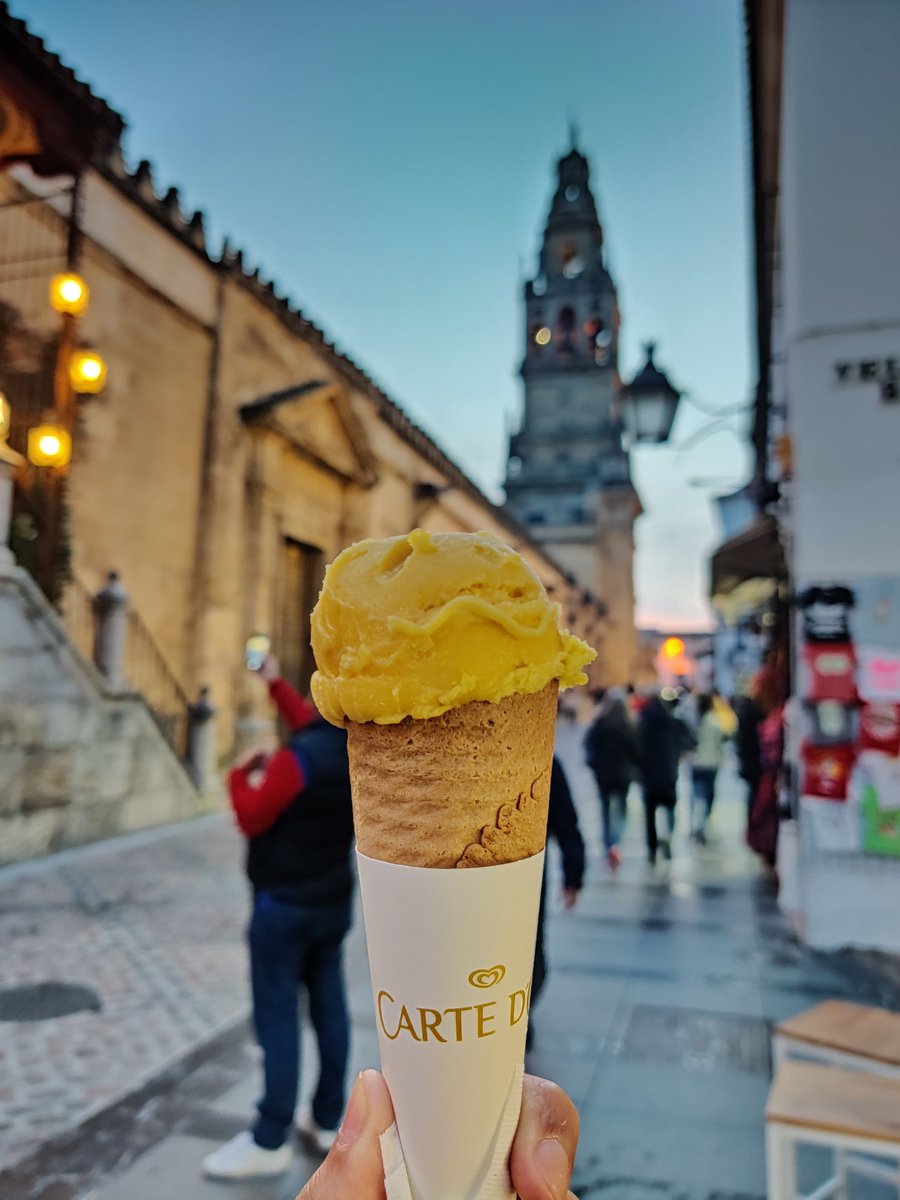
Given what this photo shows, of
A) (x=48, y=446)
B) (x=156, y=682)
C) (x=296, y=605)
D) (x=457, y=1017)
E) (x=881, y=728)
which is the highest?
(x=48, y=446)

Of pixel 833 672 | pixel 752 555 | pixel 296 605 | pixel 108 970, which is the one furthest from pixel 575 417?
pixel 108 970

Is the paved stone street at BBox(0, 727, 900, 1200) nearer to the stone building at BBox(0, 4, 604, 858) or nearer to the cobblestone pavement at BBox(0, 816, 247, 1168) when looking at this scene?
the cobblestone pavement at BBox(0, 816, 247, 1168)

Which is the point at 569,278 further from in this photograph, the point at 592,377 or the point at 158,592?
the point at 158,592

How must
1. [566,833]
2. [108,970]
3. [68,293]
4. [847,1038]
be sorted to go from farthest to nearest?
[68,293] → [108,970] → [566,833] → [847,1038]

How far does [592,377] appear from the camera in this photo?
180 feet

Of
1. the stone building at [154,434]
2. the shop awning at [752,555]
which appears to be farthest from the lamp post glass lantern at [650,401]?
the stone building at [154,434]

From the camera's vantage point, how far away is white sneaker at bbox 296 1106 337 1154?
12.1 ft

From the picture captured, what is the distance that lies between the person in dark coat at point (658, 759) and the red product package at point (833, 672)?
2.95 m

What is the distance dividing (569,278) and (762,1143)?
191ft

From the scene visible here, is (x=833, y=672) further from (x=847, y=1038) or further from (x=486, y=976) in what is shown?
(x=486, y=976)

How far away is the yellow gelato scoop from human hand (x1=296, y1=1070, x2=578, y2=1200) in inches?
26.6

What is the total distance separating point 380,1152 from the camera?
1.42 m

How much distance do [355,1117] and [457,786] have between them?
0.60 metres

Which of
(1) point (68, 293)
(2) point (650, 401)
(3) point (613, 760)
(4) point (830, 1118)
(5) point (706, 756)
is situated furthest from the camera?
(5) point (706, 756)
